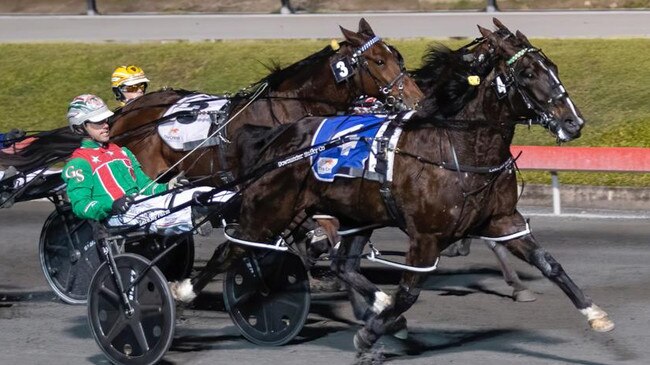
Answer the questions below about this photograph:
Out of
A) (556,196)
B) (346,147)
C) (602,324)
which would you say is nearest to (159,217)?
(346,147)

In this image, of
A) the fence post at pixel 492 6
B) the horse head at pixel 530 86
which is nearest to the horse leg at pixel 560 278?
the horse head at pixel 530 86

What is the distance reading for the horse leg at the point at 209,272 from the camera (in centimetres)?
848

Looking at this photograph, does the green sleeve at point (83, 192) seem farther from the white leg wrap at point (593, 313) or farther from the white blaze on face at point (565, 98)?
the white leg wrap at point (593, 313)

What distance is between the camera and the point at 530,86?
25.5 feet

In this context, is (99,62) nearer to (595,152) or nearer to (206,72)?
(206,72)

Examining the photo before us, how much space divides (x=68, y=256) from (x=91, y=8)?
1294cm

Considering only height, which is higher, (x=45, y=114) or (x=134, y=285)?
(x=134, y=285)

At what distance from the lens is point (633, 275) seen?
10477 mm

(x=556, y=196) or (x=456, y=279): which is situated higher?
(x=456, y=279)

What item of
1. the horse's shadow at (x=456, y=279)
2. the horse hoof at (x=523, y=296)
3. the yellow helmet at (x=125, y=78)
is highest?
the yellow helmet at (x=125, y=78)

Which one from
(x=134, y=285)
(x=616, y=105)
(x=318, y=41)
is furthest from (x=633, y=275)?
(x=318, y=41)

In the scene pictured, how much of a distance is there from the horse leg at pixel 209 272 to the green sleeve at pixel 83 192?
70 centimetres

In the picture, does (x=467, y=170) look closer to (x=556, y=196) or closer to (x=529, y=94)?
(x=529, y=94)

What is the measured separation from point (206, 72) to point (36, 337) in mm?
10580
